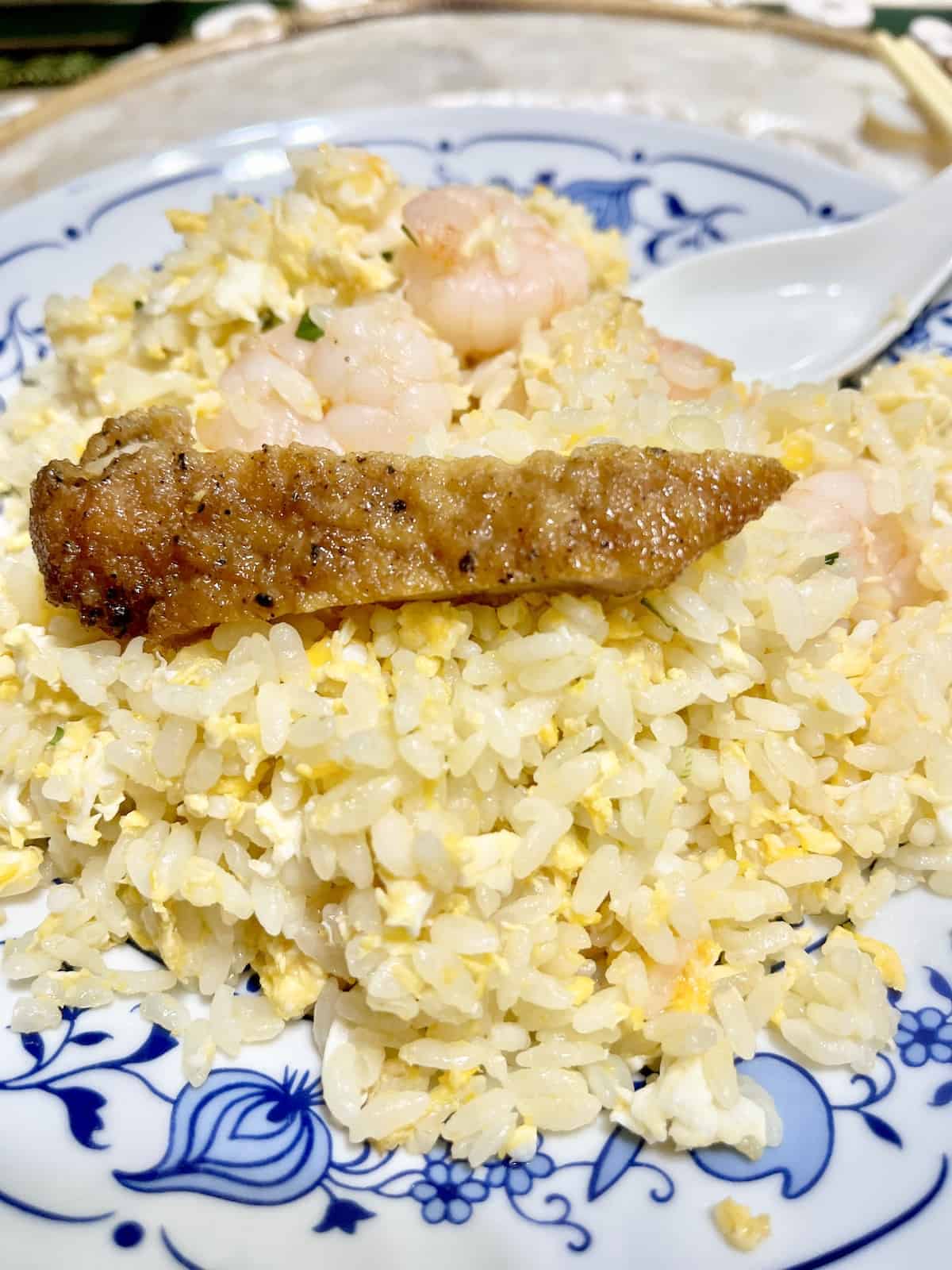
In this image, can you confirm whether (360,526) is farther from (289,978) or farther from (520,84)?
(520,84)

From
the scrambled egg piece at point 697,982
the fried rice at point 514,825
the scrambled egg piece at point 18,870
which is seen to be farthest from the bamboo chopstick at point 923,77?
the scrambled egg piece at point 18,870

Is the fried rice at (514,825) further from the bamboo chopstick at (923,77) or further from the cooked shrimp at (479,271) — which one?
the bamboo chopstick at (923,77)

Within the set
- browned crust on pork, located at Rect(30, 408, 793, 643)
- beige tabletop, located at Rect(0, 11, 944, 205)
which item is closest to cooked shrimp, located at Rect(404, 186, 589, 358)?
browned crust on pork, located at Rect(30, 408, 793, 643)

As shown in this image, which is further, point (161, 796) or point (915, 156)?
point (915, 156)

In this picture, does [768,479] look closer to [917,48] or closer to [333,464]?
[333,464]

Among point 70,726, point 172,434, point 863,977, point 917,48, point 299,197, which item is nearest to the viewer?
point 863,977

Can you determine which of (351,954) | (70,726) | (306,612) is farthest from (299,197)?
(351,954)

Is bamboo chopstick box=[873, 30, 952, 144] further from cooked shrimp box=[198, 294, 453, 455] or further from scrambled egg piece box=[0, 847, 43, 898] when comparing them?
scrambled egg piece box=[0, 847, 43, 898]
